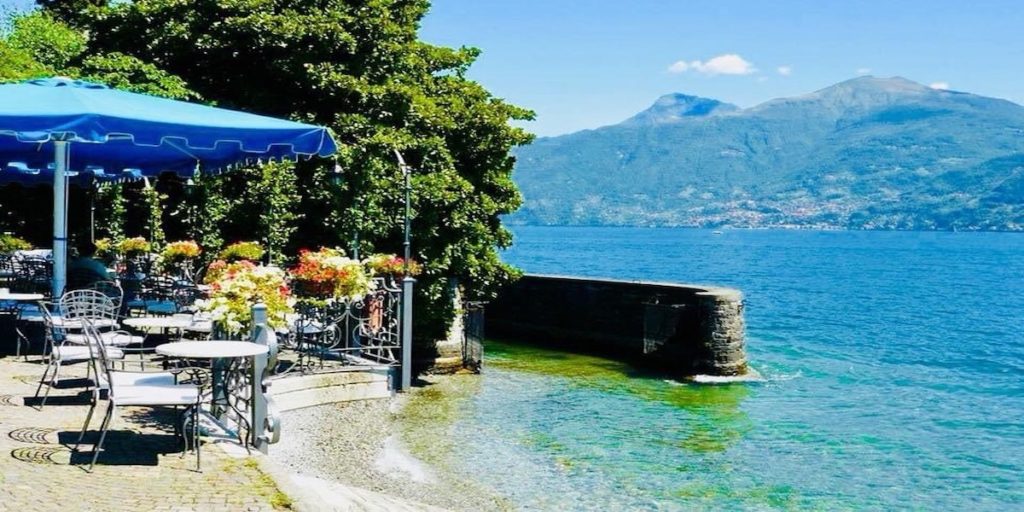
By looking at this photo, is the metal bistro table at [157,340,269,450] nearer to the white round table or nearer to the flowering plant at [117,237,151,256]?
the white round table

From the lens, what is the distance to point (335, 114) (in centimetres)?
1659

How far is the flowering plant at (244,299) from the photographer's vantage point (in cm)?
805

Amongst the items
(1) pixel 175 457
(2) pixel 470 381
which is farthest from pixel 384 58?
(1) pixel 175 457

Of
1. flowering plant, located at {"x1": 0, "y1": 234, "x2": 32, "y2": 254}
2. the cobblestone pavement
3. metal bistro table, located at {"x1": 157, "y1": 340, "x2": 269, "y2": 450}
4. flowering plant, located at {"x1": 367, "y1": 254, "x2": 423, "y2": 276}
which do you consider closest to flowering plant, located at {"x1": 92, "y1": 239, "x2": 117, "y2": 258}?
flowering plant, located at {"x1": 0, "y1": 234, "x2": 32, "y2": 254}

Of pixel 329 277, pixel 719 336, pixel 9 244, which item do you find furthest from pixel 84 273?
pixel 719 336

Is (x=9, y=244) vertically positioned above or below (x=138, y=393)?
above

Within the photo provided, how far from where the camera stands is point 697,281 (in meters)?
72.6

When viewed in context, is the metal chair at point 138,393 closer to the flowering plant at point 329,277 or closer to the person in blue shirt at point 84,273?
the flowering plant at point 329,277

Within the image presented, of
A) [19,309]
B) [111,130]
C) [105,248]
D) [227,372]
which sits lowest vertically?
[227,372]

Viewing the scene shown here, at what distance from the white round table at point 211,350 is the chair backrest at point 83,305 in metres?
2.46

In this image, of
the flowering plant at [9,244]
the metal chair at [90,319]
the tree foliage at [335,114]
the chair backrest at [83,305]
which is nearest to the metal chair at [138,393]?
the metal chair at [90,319]

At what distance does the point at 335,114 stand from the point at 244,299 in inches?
357

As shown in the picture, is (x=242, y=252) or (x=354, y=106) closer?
(x=242, y=252)

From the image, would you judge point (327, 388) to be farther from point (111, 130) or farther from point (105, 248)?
point (105, 248)
